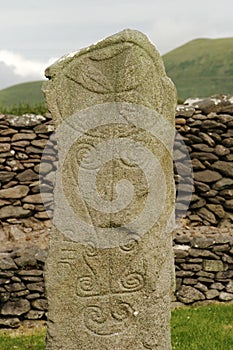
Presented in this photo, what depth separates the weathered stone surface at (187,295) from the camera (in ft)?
29.4

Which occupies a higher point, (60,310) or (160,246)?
(160,246)

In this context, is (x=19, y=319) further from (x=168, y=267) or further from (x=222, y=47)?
(x=222, y=47)

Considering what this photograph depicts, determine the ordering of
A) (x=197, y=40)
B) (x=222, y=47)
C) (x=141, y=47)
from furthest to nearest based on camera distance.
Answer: (x=197, y=40) → (x=222, y=47) → (x=141, y=47)

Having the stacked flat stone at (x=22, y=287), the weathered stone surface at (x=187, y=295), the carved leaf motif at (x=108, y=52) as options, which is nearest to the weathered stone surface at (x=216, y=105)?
the weathered stone surface at (x=187, y=295)

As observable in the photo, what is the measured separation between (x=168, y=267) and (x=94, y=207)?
73 cm

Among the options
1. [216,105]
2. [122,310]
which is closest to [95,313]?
[122,310]

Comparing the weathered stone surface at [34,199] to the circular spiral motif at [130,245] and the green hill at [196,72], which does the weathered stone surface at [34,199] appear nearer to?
the circular spiral motif at [130,245]

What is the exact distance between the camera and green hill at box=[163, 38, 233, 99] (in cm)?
4575

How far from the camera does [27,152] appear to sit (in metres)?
10.3

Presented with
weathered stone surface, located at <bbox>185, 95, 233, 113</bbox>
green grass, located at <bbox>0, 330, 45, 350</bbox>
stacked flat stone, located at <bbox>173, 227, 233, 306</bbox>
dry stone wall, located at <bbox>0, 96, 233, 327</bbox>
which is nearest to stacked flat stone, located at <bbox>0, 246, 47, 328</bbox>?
green grass, located at <bbox>0, 330, 45, 350</bbox>

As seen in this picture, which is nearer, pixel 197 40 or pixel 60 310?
pixel 60 310

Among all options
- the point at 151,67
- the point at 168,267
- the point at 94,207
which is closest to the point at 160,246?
the point at 168,267

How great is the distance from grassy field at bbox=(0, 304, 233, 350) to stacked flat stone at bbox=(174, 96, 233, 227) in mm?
2350

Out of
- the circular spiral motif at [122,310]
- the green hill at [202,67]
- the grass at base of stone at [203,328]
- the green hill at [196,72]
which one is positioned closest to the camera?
the circular spiral motif at [122,310]
